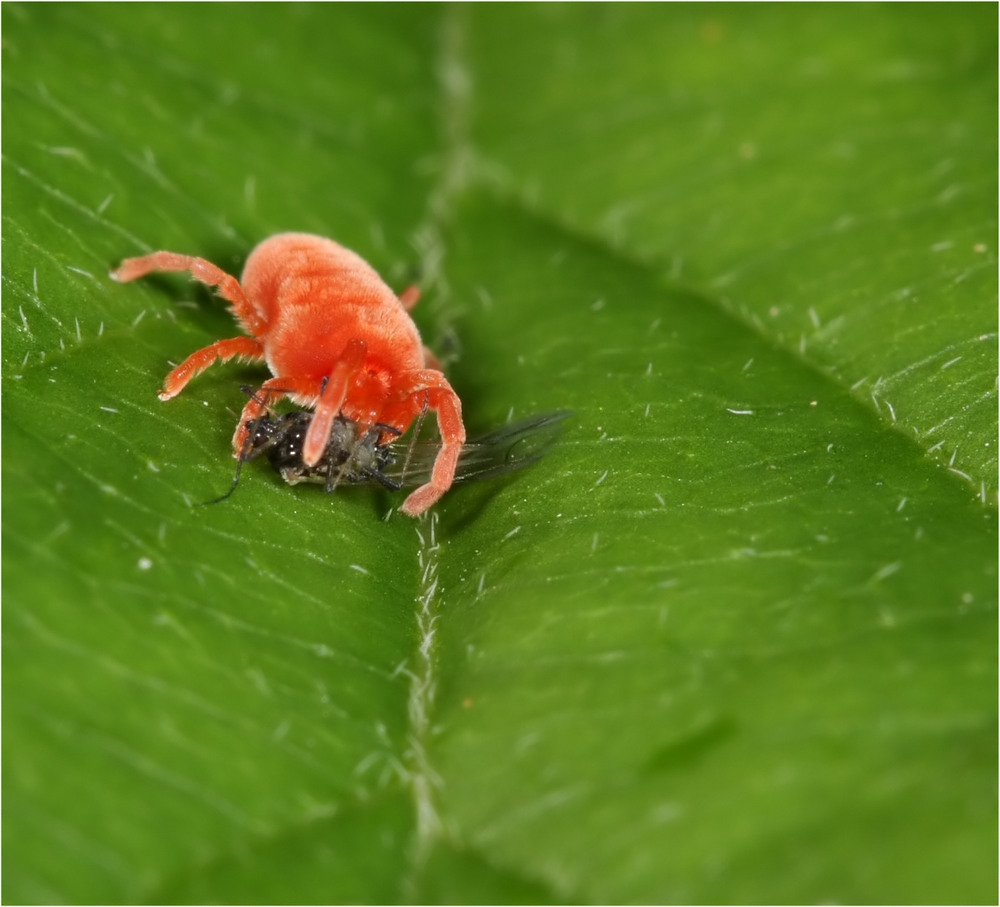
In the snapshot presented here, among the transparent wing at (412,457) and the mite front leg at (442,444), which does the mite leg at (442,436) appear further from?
the transparent wing at (412,457)

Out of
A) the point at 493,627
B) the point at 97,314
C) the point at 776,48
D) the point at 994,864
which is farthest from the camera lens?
the point at 776,48

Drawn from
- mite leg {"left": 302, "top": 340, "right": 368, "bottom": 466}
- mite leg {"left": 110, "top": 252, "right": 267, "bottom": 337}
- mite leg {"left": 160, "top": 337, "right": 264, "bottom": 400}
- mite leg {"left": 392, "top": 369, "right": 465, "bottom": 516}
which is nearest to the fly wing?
mite leg {"left": 392, "top": 369, "right": 465, "bottom": 516}

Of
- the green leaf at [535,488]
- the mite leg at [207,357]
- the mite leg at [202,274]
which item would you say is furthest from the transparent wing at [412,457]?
the mite leg at [202,274]

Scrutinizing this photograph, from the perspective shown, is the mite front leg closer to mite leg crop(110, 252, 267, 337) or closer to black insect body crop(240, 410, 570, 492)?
black insect body crop(240, 410, 570, 492)

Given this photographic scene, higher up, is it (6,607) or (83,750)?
(6,607)

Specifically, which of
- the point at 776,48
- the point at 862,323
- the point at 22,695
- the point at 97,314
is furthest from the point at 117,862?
the point at 776,48

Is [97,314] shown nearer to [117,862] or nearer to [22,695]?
[22,695]

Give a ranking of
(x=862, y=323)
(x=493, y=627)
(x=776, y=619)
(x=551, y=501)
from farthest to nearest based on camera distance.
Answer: (x=862, y=323) < (x=551, y=501) < (x=493, y=627) < (x=776, y=619)

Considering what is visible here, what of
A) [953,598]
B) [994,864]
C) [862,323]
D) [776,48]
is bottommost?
[994,864]
